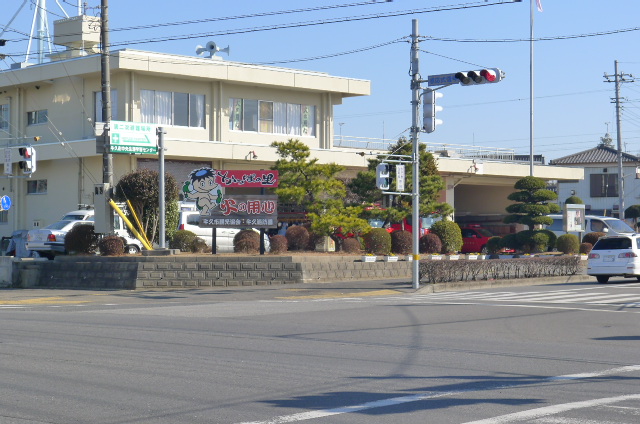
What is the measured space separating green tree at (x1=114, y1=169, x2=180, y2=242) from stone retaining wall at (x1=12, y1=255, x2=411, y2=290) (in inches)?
91.3

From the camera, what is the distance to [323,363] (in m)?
12.3

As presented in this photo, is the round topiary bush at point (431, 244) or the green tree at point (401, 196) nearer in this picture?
the green tree at point (401, 196)

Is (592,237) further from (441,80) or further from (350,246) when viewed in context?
(441,80)

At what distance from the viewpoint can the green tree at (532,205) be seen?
1561 inches

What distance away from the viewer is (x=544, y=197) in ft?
131

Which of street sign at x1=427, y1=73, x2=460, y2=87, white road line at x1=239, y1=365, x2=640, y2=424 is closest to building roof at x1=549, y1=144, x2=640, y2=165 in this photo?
street sign at x1=427, y1=73, x2=460, y2=87

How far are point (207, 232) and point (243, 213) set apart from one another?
3.97 m

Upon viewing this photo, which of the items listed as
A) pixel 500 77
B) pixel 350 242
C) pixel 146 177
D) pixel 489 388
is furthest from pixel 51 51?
pixel 489 388

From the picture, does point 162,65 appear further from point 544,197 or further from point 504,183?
point 504,183

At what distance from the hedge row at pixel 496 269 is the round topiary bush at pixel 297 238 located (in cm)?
637

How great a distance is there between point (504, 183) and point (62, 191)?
28.8 meters

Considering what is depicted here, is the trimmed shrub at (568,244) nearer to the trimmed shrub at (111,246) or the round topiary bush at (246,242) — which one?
the round topiary bush at (246,242)

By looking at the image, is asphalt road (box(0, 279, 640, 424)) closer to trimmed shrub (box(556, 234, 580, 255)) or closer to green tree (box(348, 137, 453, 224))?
green tree (box(348, 137, 453, 224))

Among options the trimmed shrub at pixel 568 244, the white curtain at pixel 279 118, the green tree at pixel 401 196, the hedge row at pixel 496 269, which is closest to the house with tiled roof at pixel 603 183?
the trimmed shrub at pixel 568 244
